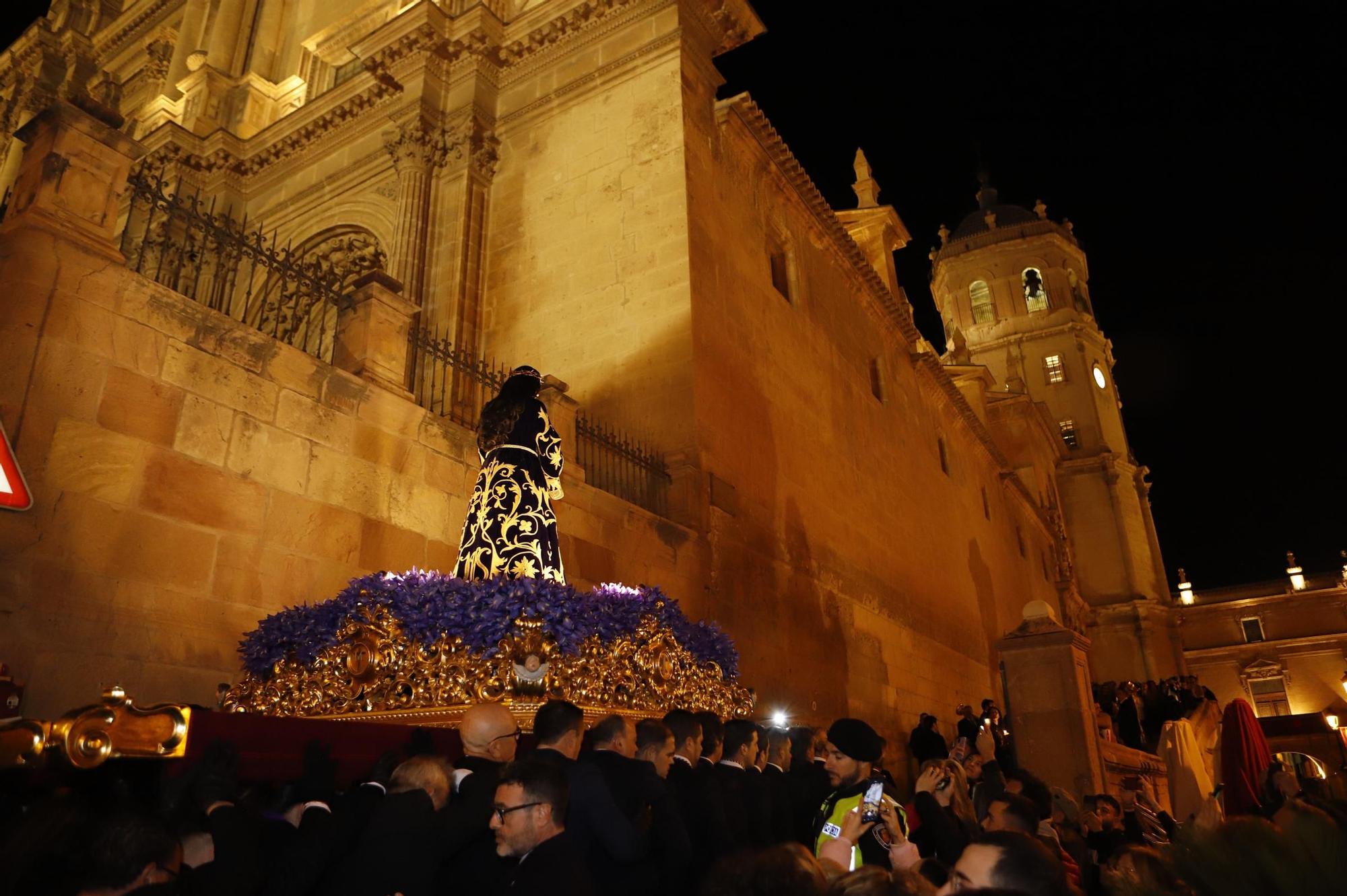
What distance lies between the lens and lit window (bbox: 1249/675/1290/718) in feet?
148

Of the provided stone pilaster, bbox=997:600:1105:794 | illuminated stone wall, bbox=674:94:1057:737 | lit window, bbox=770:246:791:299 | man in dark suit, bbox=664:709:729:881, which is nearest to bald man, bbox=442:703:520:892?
man in dark suit, bbox=664:709:729:881

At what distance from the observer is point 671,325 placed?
11555 millimetres

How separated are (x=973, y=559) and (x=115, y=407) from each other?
20034 millimetres

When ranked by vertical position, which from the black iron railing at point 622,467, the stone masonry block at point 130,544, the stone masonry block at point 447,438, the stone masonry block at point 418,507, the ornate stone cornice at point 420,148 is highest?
the ornate stone cornice at point 420,148

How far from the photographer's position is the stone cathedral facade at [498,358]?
5945 millimetres

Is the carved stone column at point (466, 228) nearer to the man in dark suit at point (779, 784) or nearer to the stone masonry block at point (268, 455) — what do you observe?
the stone masonry block at point (268, 455)

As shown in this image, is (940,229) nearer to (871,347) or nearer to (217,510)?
(871,347)

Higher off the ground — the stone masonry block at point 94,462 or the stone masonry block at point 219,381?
the stone masonry block at point 219,381

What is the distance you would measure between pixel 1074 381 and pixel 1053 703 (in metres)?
40.5

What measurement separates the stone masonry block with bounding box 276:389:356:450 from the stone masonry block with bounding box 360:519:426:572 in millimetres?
745

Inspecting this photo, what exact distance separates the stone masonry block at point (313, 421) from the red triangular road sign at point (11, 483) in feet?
6.47

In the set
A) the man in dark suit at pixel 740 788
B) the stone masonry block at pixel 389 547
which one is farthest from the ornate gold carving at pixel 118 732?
the stone masonry block at pixel 389 547

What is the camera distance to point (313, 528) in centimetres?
702

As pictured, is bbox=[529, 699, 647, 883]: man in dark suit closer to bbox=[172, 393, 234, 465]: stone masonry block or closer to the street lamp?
bbox=[172, 393, 234, 465]: stone masonry block
